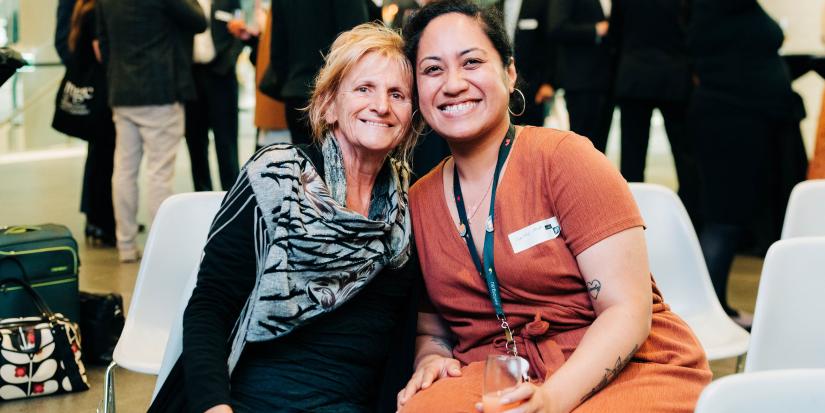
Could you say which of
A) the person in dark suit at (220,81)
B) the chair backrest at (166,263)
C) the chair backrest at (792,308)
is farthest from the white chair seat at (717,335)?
the person in dark suit at (220,81)

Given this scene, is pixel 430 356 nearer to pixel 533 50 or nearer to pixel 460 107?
pixel 460 107

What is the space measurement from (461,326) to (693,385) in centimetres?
46

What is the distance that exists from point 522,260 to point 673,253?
3.81ft

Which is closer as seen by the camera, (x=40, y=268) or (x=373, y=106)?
(x=373, y=106)

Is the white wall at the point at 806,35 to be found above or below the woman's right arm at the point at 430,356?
below

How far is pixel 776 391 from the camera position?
1.24m

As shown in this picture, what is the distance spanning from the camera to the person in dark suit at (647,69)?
4.75 metres

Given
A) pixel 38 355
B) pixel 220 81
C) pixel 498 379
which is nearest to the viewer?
pixel 498 379

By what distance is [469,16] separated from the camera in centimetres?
Result: 196

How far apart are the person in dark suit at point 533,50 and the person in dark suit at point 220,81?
171cm

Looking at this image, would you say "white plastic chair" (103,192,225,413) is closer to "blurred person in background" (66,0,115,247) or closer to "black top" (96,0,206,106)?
"black top" (96,0,206,106)

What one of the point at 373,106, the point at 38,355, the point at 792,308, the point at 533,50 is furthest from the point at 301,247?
the point at 533,50

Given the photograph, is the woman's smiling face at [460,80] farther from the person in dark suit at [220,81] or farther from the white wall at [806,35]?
the white wall at [806,35]

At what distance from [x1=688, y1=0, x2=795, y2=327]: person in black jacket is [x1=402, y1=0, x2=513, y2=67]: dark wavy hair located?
78.2 inches
